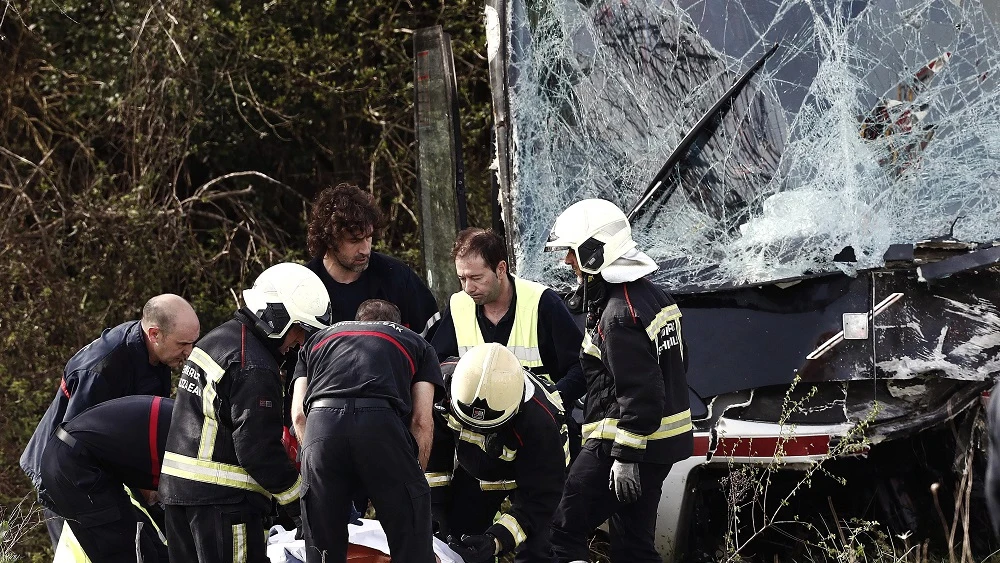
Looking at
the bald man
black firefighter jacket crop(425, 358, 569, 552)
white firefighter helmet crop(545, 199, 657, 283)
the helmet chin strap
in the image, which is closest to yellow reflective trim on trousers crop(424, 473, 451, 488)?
black firefighter jacket crop(425, 358, 569, 552)

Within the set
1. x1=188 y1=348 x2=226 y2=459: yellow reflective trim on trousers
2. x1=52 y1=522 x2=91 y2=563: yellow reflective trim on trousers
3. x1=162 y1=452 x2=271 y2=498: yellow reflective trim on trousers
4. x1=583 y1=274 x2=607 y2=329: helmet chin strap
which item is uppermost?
x1=583 y1=274 x2=607 y2=329: helmet chin strap

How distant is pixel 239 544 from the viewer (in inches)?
150

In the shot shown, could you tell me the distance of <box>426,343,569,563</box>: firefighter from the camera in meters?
3.80

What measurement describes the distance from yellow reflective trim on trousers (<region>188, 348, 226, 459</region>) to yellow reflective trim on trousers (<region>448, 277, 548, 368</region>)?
3.60 feet

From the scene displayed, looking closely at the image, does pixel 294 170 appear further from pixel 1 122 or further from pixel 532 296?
pixel 532 296

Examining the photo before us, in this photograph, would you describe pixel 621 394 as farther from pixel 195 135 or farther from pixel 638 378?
pixel 195 135

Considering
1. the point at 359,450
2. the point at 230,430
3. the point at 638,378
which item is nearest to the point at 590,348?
the point at 638,378

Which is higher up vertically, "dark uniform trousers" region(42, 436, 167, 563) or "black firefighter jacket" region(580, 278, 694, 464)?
"black firefighter jacket" region(580, 278, 694, 464)

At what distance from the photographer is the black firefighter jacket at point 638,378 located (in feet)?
12.9

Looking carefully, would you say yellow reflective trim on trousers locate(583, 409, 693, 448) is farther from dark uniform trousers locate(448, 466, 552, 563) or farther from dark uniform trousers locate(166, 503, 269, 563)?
dark uniform trousers locate(166, 503, 269, 563)

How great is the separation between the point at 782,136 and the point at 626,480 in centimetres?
177

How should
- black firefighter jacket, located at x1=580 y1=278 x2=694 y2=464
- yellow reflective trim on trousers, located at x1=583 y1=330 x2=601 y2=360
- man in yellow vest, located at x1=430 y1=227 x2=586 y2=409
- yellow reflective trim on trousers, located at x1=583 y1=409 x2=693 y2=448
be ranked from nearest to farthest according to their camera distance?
1. black firefighter jacket, located at x1=580 y1=278 x2=694 y2=464
2. yellow reflective trim on trousers, located at x1=583 y1=409 x2=693 y2=448
3. yellow reflective trim on trousers, located at x1=583 y1=330 x2=601 y2=360
4. man in yellow vest, located at x1=430 y1=227 x2=586 y2=409

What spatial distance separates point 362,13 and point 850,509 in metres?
5.68

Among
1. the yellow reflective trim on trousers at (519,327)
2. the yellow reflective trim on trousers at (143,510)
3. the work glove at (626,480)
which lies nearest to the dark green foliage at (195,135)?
the yellow reflective trim on trousers at (143,510)
